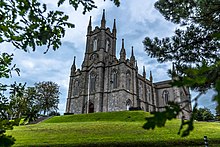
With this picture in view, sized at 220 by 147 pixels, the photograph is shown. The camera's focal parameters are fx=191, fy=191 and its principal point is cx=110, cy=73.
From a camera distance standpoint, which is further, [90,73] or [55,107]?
[55,107]

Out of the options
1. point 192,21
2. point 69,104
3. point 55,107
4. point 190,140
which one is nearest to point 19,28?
point 192,21

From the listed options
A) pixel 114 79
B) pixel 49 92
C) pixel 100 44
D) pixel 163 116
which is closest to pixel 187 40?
pixel 163 116

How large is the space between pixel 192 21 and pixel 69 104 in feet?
130

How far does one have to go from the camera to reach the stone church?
39.9 m

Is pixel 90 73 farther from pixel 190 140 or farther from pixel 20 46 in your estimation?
pixel 20 46

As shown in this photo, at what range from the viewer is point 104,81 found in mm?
42594

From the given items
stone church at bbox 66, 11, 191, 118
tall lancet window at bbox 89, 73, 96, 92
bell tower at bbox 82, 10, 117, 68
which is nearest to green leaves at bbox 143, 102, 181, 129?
stone church at bbox 66, 11, 191, 118

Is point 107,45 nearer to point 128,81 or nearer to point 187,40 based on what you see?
point 128,81

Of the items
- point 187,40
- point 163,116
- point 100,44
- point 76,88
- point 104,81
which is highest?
point 100,44

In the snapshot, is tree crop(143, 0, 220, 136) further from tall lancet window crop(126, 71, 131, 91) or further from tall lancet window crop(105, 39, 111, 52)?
tall lancet window crop(105, 39, 111, 52)

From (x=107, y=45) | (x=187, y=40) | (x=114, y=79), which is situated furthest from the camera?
(x=107, y=45)

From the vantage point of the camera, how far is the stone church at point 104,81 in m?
39.9

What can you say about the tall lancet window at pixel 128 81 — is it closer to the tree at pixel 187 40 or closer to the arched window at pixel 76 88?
the arched window at pixel 76 88

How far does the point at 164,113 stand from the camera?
165 cm
